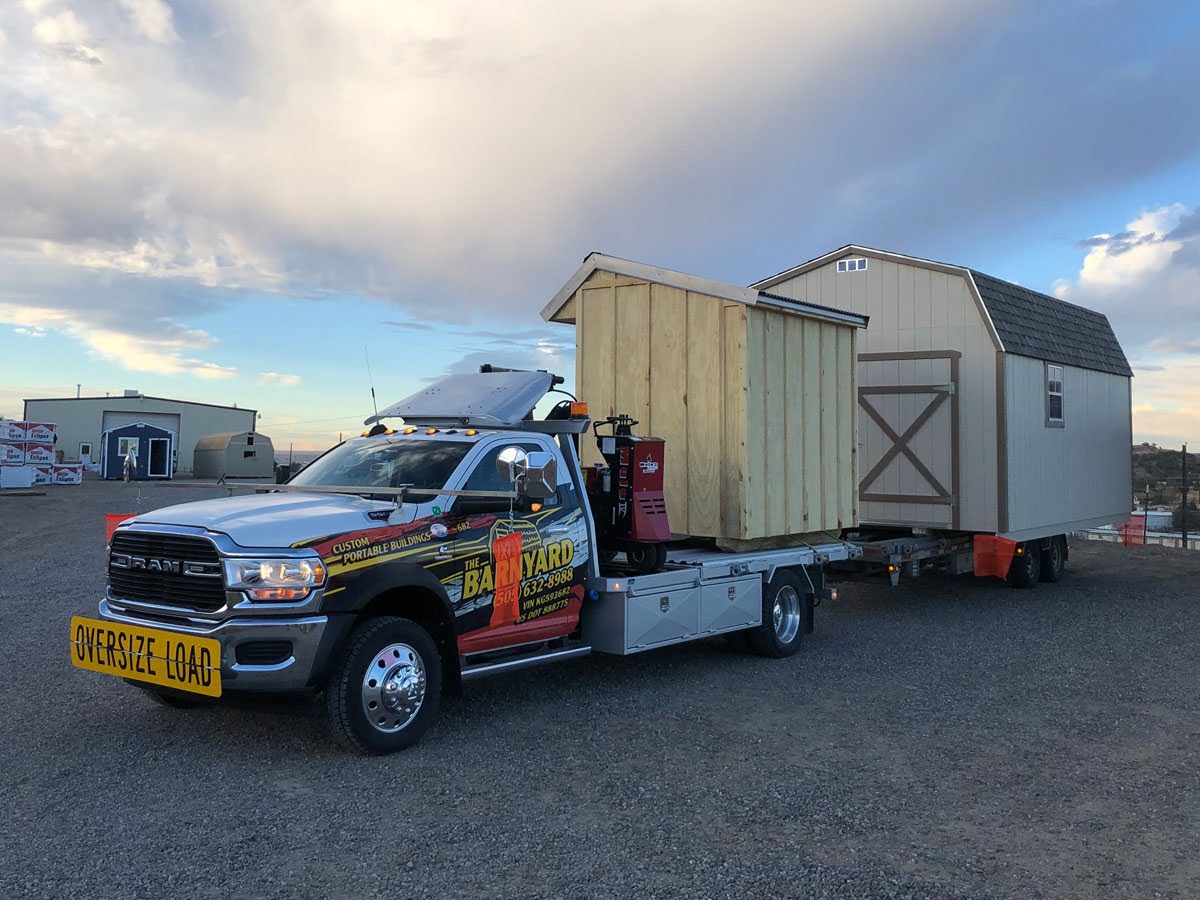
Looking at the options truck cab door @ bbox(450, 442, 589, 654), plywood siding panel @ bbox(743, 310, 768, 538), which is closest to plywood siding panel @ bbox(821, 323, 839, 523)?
plywood siding panel @ bbox(743, 310, 768, 538)

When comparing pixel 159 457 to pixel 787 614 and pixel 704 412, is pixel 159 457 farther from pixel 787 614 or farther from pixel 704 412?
pixel 787 614

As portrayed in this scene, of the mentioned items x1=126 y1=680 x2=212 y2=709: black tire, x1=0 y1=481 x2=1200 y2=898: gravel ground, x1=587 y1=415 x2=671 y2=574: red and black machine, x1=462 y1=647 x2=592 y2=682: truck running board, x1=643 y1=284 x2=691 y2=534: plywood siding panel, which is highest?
x1=643 y1=284 x2=691 y2=534: plywood siding panel

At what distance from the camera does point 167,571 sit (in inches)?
218

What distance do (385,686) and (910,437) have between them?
929 cm

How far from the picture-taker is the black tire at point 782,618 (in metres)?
8.86

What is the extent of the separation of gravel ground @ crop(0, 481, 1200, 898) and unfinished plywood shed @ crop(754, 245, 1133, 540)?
4.02 m

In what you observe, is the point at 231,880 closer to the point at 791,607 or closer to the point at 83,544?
the point at 791,607

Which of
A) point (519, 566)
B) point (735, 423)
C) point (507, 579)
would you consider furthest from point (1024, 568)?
point (507, 579)

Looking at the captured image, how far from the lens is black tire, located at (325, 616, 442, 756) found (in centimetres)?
548

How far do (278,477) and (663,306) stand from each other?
4.04 meters

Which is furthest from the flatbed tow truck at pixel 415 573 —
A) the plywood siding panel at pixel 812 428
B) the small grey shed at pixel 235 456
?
the small grey shed at pixel 235 456

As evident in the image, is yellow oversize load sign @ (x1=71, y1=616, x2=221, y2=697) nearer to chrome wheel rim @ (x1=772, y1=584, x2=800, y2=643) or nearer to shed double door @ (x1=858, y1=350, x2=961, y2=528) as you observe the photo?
chrome wheel rim @ (x1=772, y1=584, x2=800, y2=643)

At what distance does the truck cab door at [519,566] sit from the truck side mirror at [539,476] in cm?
22

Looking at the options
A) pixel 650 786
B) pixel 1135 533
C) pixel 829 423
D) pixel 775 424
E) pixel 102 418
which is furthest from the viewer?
pixel 102 418
